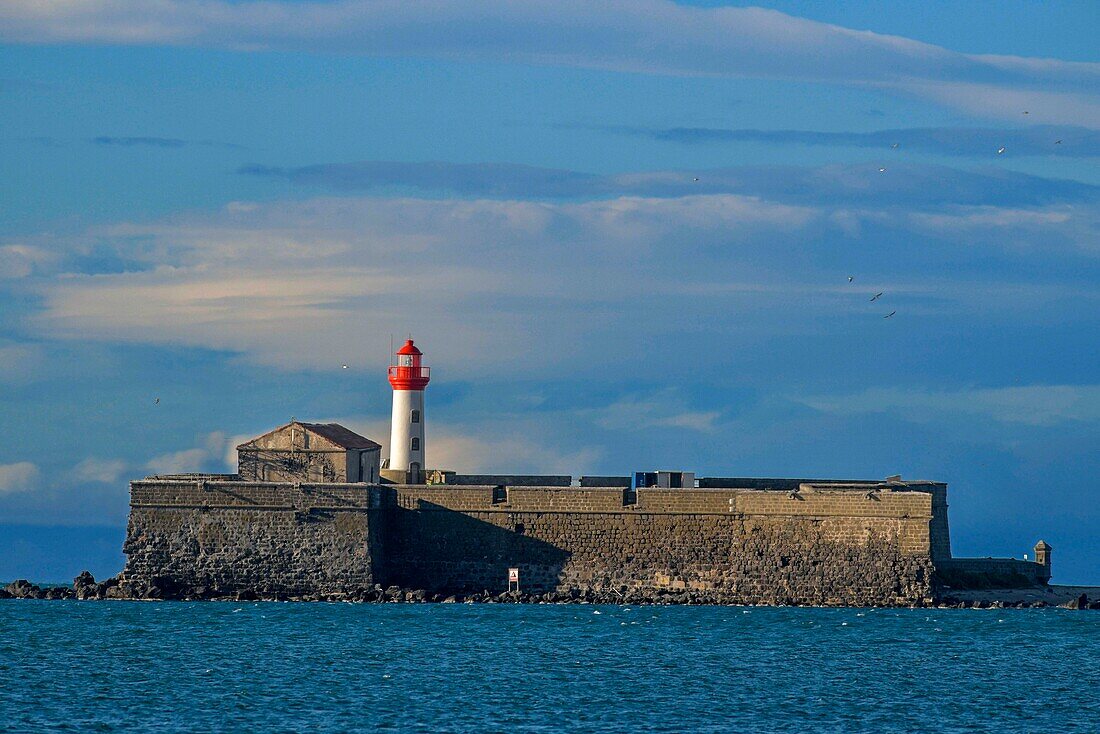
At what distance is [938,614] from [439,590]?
10739 millimetres

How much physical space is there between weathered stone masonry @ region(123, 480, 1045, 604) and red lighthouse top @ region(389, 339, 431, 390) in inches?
164

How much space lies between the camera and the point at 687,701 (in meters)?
30.4

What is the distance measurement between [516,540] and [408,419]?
17.4ft

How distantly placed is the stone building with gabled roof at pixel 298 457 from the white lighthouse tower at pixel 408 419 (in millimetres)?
1597

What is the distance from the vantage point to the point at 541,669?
34031 mm

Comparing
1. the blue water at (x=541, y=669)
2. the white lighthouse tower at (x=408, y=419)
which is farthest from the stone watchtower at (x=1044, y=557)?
the white lighthouse tower at (x=408, y=419)

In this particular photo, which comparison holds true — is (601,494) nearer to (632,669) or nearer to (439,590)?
(439,590)

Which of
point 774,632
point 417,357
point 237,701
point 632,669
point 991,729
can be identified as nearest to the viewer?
point 991,729

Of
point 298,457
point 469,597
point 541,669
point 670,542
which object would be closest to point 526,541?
point 469,597

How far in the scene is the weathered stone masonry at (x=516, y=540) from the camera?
42188 mm

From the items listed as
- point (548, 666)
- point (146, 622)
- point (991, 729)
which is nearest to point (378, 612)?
point (146, 622)

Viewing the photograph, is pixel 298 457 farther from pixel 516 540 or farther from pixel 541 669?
pixel 541 669

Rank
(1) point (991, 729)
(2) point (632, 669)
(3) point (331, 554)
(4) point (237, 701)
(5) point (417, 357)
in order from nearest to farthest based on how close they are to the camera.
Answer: (1) point (991, 729), (4) point (237, 701), (2) point (632, 669), (3) point (331, 554), (5) point (417, 357)

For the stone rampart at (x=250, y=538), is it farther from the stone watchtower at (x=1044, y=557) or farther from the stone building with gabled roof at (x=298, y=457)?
the stone watchtower at (x=1044, y=557)
